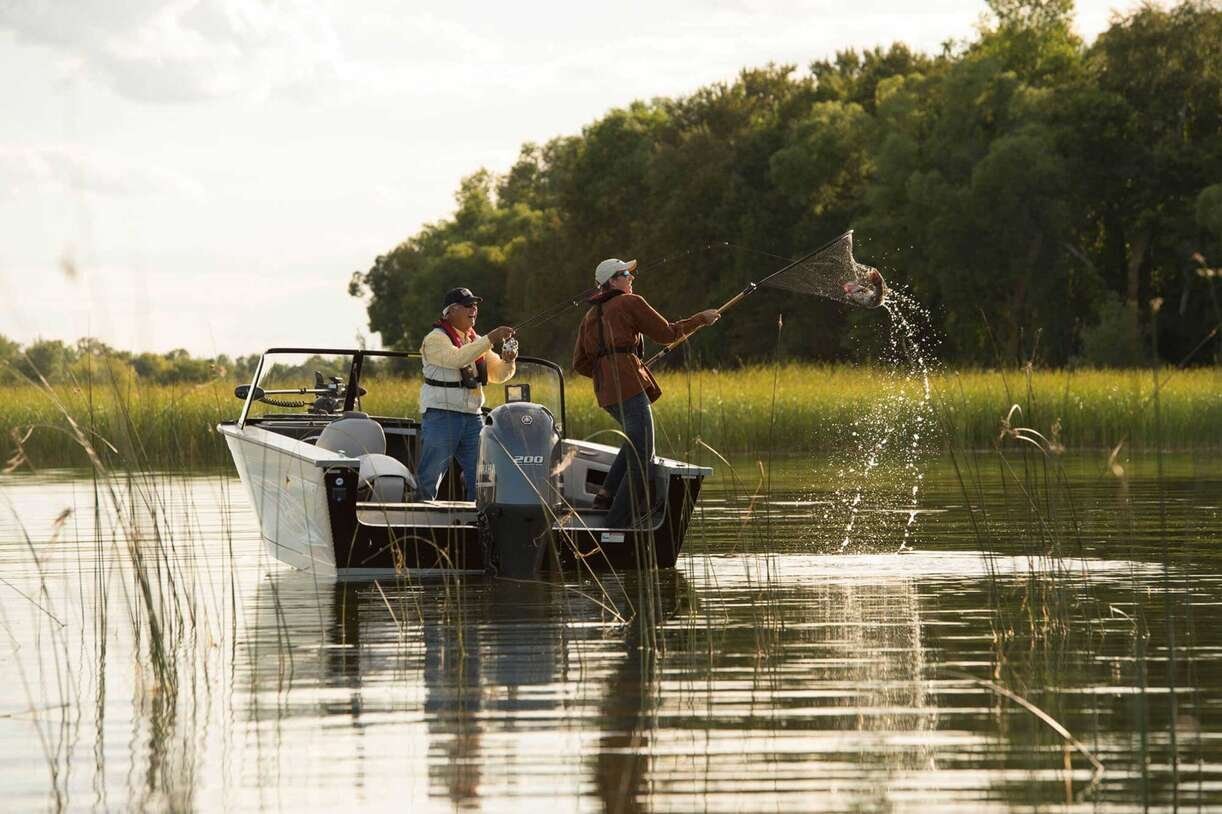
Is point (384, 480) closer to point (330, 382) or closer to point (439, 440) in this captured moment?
point (439, 440)

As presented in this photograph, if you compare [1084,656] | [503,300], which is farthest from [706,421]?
[503,300]

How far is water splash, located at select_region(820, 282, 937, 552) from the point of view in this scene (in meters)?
14.6

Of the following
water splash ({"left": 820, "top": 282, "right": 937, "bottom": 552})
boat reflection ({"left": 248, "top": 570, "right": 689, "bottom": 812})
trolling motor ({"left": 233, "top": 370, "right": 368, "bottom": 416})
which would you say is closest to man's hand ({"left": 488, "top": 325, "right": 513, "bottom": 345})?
boat reflection ({"left": 248, "top": 570, "right": 689, "bottom": 812})

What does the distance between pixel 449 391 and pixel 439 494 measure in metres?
1.39

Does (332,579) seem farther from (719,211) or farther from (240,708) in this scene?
(719,211)

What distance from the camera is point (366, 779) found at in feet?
20.3

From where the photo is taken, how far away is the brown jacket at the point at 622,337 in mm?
11508

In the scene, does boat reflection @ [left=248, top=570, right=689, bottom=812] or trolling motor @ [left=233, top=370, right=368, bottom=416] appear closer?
boat reflection @ [left=248, top=570, right=689, bottom=812]

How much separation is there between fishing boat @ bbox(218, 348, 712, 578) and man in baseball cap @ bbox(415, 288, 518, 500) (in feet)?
0.53

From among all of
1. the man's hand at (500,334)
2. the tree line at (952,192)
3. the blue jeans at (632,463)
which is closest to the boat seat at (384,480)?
the man's hand at (500,334)

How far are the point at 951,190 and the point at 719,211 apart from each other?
39.6 feet

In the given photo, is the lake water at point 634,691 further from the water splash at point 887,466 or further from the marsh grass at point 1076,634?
the water splash at point 887,466

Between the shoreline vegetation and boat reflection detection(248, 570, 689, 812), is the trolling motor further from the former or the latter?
the shoreline vegetation

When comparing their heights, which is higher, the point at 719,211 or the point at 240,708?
the point at 719,211
